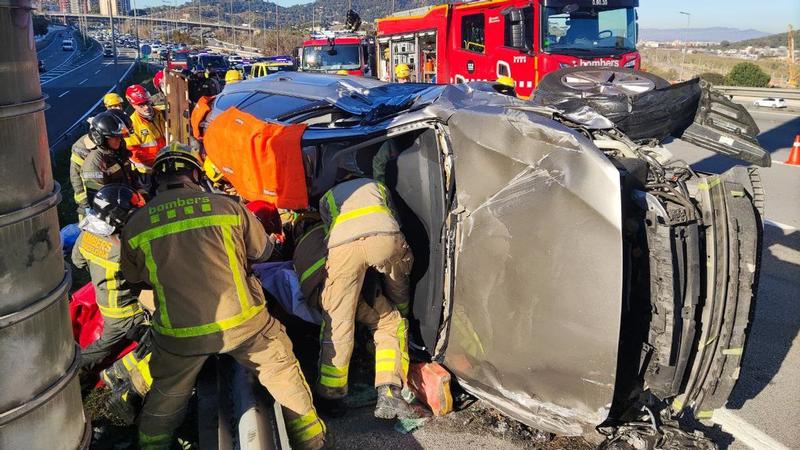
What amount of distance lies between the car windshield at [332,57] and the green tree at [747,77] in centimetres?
1826

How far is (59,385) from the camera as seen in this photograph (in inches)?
57.7

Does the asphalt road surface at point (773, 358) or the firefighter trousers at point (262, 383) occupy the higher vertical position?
the firefighter trousers at point (262, 383)

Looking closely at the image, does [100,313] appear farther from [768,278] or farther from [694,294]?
[768,278]

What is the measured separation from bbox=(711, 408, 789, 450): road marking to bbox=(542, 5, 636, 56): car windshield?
689 cm

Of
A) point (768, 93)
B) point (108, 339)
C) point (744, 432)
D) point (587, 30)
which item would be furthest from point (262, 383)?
point (768, 93)

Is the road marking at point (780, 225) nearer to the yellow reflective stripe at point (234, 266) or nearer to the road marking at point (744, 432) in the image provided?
the road marking at point (744, 432)

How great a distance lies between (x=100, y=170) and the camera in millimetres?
5262

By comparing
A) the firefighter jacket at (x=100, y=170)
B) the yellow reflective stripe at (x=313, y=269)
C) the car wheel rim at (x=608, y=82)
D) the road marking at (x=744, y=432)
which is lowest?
the road marking at (x=744, y=432)

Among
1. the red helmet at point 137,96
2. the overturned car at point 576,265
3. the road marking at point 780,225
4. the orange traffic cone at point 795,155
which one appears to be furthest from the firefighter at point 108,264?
the orange traffic cone at point 795,155

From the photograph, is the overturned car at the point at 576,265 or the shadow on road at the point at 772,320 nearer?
the overturned car at the point at 576,265

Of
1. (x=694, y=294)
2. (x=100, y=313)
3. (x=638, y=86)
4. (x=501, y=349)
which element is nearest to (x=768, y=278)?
(x=638, y=86)

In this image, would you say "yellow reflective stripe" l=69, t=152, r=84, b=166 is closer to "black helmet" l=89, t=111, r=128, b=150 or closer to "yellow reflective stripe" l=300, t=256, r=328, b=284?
"black helmet" l=89, t=111, r=128, b=150

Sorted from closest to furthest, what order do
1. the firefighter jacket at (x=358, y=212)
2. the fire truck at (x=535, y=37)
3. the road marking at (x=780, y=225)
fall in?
the firefighter jacket at (x=358, y=212) < the road marking at (x=780, y=225) < the fire truck at (x=535, y=37)

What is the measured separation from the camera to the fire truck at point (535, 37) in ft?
30.7
